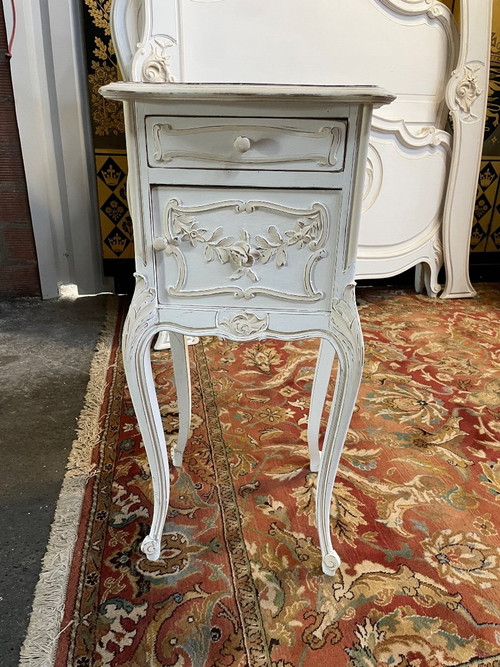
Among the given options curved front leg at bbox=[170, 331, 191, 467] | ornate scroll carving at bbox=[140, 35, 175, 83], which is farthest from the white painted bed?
curved front leg at bbox=[170, 331, 191, 467]

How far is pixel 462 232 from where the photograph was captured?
220 cm

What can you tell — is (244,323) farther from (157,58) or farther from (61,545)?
(157,58)

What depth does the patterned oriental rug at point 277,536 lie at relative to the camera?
80cm

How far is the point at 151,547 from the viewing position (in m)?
0.93

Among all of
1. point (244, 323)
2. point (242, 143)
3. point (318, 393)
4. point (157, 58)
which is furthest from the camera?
point (157, 58)

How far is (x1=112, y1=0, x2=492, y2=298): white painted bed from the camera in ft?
5.08

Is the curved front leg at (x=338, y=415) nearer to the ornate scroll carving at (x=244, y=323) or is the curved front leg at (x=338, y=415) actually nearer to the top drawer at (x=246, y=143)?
the ornate scroll carving at (x=244, y=323)

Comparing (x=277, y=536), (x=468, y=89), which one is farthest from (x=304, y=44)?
(x=277, y=536)

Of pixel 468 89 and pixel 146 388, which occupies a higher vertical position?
pixel 468 89

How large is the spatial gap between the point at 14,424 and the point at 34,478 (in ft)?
0.81

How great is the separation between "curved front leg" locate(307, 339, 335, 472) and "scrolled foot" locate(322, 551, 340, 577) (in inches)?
11.3

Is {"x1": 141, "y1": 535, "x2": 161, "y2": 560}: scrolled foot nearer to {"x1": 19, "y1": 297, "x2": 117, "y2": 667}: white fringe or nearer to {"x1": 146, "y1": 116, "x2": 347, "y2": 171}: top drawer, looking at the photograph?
{"x1": 19, "y1": 297, "x2": 117, "y2": 667}: white fringe

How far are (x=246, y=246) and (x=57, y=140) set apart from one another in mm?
1644


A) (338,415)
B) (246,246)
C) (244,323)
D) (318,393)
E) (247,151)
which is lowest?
(318,393)
